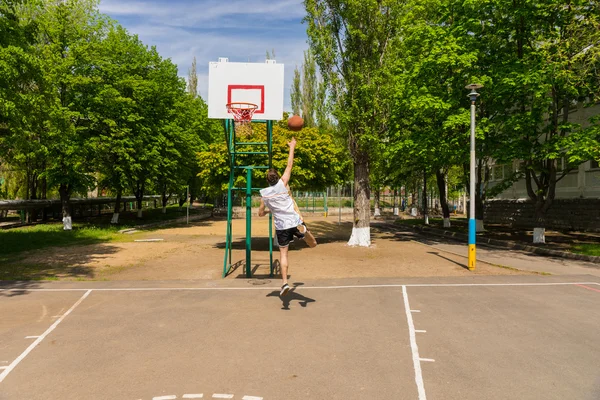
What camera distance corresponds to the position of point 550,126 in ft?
59.2

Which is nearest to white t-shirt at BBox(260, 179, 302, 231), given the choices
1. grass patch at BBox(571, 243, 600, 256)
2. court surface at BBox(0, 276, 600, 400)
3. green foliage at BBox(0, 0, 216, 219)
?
court surface at BBox(0, 276, 600, 400)

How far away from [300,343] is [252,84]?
7803 millimetres

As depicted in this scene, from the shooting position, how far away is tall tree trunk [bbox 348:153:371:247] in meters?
18.4

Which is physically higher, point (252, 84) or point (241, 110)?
point (252, 84)

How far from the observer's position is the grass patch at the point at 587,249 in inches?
600

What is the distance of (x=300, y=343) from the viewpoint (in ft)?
19.1

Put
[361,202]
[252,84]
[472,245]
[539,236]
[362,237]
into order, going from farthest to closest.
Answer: [539,236] → [362,237] → [361,202] → [472,245] → [252,84]

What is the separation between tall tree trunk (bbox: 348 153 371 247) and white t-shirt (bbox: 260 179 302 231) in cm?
1140

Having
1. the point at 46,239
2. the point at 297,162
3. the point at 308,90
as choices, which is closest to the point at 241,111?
the point at 297,162

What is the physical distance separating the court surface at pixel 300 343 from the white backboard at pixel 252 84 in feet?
16.7

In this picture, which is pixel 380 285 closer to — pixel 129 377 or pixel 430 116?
pixel 129 377

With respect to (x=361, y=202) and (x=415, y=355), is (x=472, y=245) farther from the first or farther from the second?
(x=415, y=355)

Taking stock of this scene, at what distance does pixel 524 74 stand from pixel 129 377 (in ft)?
59.5

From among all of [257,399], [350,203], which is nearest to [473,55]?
[257,399]
